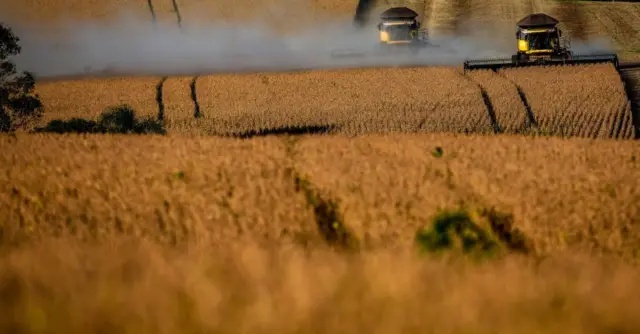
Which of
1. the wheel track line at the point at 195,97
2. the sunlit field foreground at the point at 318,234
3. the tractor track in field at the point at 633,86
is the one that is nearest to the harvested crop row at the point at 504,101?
the tractor track in field at the point at 633,86

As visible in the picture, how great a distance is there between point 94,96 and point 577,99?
73.0 ft

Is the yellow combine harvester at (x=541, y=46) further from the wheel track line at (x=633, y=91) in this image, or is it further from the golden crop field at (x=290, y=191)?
the golden crop field at (x=290, y=191)

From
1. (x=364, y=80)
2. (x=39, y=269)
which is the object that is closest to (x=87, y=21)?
(x=364, y=80)

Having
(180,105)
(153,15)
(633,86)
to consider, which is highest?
(153,15)

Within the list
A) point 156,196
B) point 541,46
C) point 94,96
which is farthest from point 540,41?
point 156,196

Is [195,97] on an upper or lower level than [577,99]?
upper

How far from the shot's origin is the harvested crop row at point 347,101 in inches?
1411

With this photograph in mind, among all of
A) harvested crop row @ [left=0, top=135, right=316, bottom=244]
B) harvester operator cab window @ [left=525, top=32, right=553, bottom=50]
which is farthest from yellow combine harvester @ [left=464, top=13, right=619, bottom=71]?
harvested crop row @ [left=0, top=135, right=316, bottom=244]

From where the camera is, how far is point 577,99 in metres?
39.4

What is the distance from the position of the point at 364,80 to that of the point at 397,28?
15626 millimetres

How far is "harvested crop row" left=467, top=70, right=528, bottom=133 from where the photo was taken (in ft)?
119

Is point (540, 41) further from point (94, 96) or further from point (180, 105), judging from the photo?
point (94, 96)

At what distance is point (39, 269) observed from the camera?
6.90 meters

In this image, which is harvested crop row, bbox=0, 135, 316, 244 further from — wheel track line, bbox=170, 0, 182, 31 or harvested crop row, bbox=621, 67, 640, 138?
wheel track line, bbox=170, 0, 182, 31
